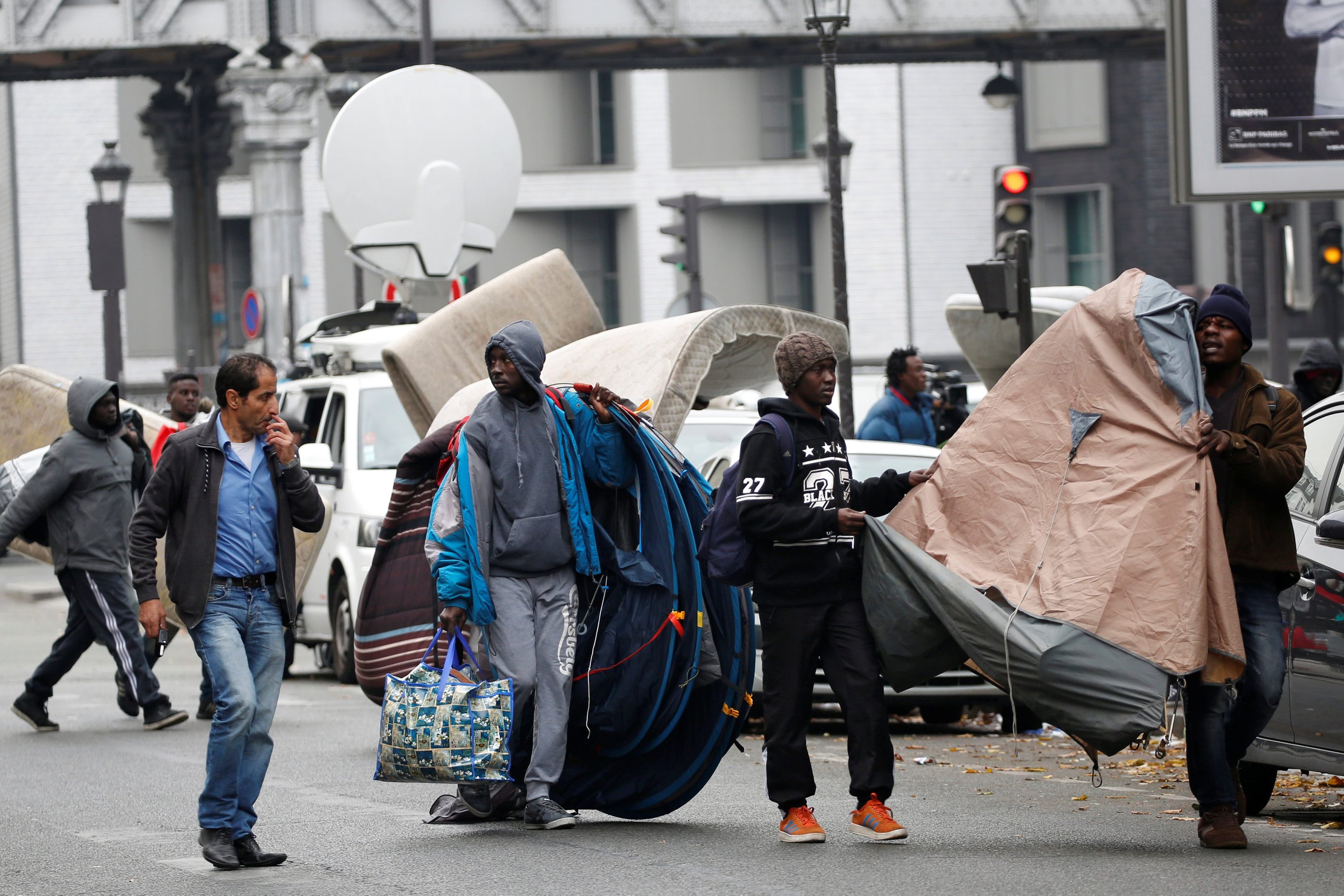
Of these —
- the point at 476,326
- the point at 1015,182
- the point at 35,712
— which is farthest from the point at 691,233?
the point at 35,712

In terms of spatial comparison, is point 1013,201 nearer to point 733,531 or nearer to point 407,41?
point 407,41

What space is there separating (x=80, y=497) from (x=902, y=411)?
5691 mm

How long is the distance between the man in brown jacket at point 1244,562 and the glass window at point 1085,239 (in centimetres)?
3684

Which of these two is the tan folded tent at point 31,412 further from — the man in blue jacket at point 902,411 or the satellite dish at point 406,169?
the satellite dish at point 406,169

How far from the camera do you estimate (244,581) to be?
25.3 feet

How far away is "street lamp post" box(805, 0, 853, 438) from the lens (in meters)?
16.6

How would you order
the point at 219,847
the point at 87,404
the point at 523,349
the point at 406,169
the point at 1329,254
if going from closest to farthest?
the point at 219,847 → the point at 523,349 → the point at 87,404 → the point at 406,169 → the point at 1329,254

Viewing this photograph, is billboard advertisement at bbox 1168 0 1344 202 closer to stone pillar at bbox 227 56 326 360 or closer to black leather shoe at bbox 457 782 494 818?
black leather shoe at bbox 457 782 494 818

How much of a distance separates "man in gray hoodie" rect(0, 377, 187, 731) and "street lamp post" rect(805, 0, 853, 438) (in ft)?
19.1

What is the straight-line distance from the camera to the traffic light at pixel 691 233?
73.2 feet

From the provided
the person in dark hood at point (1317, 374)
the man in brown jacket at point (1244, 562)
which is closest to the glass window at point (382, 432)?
the person in dark hood at point (1317, 374)

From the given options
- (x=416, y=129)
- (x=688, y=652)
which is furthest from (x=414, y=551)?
(x=416, y=129)

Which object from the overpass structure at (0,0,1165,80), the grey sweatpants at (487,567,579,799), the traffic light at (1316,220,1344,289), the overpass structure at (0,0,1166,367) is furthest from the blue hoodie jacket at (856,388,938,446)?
the overpass structure at (0,0,1165,80)

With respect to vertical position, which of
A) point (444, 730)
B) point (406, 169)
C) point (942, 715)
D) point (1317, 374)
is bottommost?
point (942, 715)
